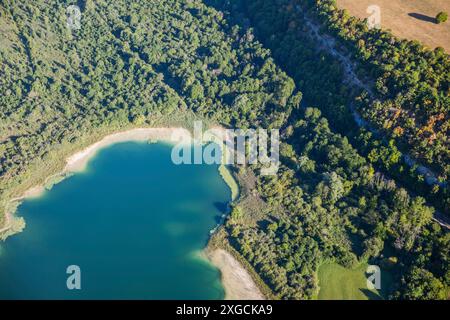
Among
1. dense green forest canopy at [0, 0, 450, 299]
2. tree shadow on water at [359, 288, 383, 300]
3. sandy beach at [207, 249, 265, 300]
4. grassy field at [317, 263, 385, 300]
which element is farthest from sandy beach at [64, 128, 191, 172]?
tree shadow on water at [359, 288, 383, 300]

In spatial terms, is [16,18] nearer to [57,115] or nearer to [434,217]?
[57,115]

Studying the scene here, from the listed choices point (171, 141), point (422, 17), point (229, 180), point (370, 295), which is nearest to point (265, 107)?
point (229, 180)

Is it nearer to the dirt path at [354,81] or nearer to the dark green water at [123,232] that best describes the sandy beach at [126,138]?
the dark green water at [123,232]

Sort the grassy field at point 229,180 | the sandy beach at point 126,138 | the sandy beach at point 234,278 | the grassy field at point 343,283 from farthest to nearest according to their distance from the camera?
the sandy beach at point 126,138
the grassy field at point 229,180
the grassy field at point 343,283
the sandy beach at point 234,278

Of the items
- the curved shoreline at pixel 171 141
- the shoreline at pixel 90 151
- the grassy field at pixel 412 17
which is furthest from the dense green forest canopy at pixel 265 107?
the grassy field at pixel 412 17

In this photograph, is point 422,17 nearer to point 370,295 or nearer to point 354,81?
point 354,81

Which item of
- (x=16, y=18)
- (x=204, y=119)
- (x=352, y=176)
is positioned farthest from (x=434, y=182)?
(x=16, y=18)
